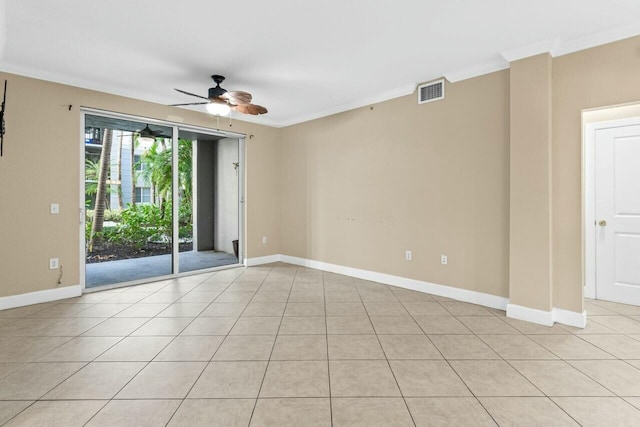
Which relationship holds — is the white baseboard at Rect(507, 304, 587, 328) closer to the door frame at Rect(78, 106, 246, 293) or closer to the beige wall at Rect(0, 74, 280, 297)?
the door frame at Rect(78, 106, 246, 293)

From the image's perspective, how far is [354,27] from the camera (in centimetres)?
280

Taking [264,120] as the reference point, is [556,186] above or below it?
below

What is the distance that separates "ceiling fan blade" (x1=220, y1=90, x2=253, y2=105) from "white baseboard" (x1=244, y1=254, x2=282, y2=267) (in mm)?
3147

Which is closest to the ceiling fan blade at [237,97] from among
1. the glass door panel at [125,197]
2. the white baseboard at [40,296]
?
the glass door panel at [125,197]

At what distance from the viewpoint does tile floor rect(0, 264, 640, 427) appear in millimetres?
1798

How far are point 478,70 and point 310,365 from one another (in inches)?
142

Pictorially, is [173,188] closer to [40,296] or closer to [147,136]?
[147,136]

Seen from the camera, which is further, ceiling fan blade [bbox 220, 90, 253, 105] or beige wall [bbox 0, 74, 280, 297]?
beige wall [bbox 0, 74, 280, 297]

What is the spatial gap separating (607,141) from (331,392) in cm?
428

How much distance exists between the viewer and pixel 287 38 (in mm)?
2975

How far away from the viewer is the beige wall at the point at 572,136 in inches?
112

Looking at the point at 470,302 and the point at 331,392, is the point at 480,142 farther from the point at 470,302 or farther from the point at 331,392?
the point at 331,392

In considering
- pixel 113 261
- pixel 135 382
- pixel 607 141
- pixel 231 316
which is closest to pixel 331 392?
pixel 135 382

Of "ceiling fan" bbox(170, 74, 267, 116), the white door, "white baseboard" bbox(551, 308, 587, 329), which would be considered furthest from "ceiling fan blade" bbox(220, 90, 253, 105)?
the white door
